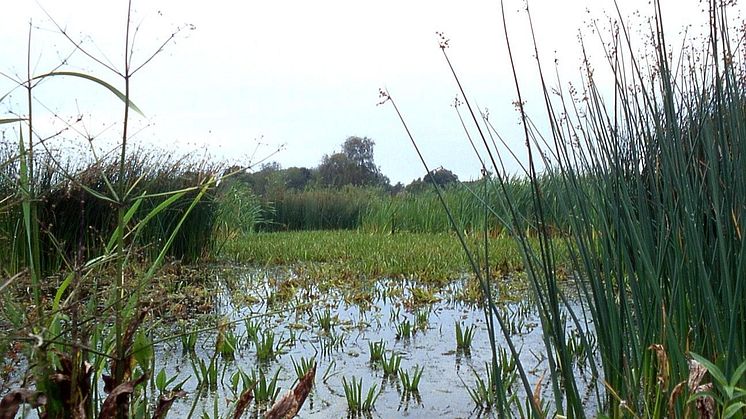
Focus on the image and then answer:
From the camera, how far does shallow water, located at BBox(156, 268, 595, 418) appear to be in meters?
2.45

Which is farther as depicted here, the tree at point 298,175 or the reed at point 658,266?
the tree at point 298,175

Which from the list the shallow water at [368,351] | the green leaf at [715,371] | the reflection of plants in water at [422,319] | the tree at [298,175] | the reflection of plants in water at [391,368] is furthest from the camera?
the tree at [298,175]

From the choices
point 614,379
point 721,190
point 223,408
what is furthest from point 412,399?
point 721,190

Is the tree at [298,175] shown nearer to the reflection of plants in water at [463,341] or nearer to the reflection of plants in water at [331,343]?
the reflection of plants in water at [331,343]

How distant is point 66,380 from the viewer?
1599 mm

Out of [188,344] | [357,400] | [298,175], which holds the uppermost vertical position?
[298,175]

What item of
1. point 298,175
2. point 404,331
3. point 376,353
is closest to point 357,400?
point 376,353

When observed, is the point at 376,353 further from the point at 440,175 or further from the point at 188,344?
the point at 440,175

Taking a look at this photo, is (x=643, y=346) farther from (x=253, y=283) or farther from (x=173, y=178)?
(x=173, y=178)

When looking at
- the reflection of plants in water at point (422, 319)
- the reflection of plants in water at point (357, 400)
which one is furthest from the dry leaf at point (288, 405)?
the reflection of plants in water at point (422, 319)

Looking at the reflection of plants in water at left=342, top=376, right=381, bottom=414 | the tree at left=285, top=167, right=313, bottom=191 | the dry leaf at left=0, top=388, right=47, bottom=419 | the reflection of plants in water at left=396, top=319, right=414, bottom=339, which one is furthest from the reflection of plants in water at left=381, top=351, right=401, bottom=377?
the tree at left=285, top=167, right=313, bottom=191

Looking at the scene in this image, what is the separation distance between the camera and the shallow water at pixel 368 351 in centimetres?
245

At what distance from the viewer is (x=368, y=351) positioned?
319cm

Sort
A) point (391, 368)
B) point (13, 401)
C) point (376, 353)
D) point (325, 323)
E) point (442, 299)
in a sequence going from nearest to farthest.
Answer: point (13, 401) < point (391, 368) < point (376, 353) < point (325, 323) < point (442, 299)
